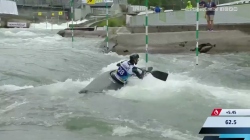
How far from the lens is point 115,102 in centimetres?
870

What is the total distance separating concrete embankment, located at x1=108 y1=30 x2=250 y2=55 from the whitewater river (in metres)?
2.47

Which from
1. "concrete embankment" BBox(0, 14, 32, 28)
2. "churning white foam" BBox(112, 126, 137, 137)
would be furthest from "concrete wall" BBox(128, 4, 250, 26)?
"concrete embankment" BBox(0, 14, 32, 28)

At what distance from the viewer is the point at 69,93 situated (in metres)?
9.68

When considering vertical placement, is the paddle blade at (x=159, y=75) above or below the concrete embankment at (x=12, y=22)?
below

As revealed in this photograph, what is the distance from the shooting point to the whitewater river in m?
6.57

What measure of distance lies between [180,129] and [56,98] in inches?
135

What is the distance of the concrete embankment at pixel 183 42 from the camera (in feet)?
56.4

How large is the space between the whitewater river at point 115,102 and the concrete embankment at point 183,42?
97.1 inches

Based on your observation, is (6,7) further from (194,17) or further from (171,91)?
(171,91)

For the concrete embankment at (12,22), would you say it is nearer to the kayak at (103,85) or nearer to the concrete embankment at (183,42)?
the concrete embankment at (183,42)

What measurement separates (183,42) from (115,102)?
9.90 m
